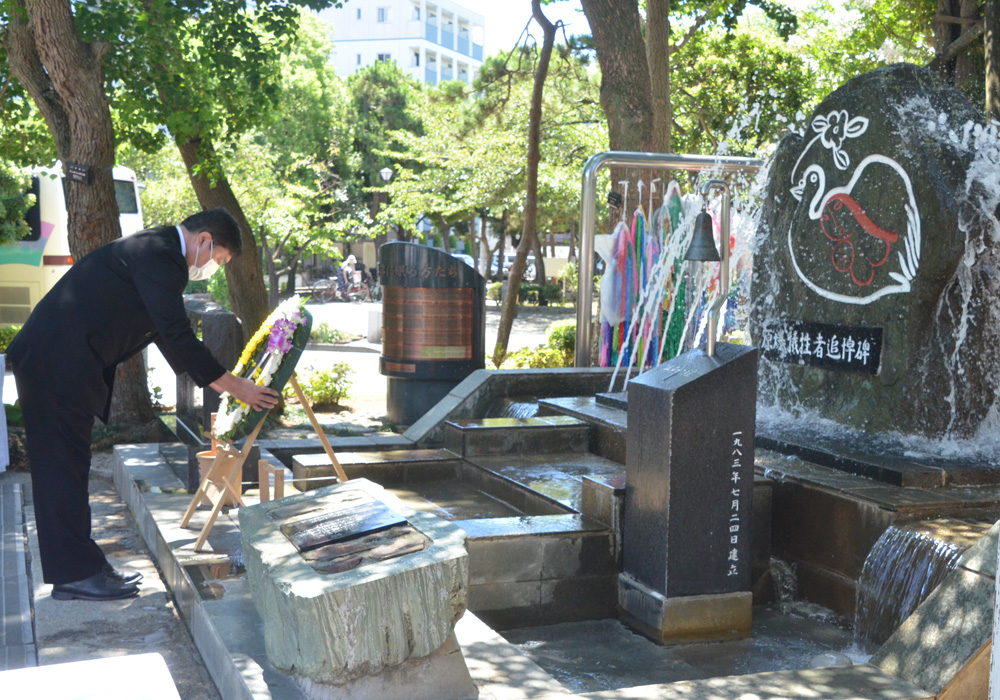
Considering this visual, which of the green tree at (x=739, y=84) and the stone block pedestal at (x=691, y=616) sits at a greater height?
the green tree at (x=739, y=84)

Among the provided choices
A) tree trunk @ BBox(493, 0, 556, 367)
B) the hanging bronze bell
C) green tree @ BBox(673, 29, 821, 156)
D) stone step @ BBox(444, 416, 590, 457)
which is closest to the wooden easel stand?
stone step @ BBox(444, 416, 590, 457)

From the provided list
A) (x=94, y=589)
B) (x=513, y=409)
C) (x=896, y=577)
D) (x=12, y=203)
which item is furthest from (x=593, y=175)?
(x=12, y=203)

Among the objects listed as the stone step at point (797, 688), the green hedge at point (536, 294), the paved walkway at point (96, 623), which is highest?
the green hedge at point (536, 294)

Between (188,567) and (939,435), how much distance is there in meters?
4.11

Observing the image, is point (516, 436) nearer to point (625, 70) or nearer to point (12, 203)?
point (625, 70)

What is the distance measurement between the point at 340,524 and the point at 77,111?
6.95 metres

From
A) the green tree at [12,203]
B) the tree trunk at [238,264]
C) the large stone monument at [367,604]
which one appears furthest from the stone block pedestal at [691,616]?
the green tree at [12,203]

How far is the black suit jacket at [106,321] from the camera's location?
182 inches

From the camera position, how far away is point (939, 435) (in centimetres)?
575

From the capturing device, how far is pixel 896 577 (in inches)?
173

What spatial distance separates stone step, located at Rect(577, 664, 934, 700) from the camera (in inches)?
122

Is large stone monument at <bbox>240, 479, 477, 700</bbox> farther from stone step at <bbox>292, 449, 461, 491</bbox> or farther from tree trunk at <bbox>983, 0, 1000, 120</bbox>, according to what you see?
tree trunk at <bbox>983, 0, 1000, 120</bbox>

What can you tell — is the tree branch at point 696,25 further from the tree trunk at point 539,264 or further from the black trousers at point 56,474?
the tree trunk at point 539,264

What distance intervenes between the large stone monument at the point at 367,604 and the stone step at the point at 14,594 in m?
1.39
